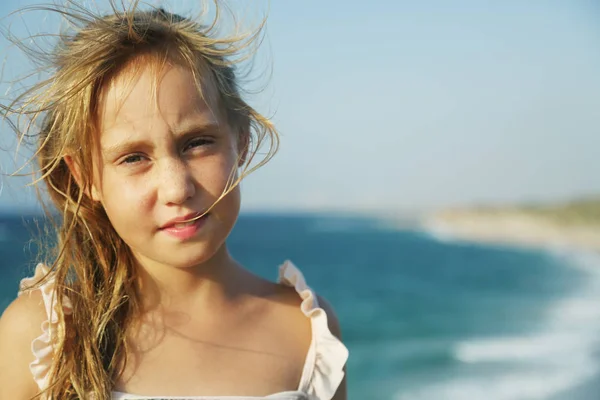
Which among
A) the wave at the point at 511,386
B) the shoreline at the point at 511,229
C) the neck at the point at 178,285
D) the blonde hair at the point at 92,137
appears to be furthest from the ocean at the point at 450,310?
the shoreline at the point at 511,229

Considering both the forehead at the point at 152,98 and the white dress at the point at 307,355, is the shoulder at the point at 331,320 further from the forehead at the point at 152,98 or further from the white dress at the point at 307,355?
the forehead at the point at 152,98

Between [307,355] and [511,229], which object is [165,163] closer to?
[307,355]

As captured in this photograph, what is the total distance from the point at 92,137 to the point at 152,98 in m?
0.16

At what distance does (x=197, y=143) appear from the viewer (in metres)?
1.37

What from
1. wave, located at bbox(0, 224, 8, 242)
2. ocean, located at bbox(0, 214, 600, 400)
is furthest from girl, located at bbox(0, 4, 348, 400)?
wave, located at bbox(0, 224, 8, 242)

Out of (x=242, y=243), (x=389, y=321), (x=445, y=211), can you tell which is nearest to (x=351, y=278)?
(x=389, y=321)

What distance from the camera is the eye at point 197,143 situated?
136 cm

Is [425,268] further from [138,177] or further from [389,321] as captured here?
[138,177]

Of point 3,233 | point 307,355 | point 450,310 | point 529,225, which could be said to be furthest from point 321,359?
point 529,225

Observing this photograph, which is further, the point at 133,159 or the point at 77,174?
the point at 77,174

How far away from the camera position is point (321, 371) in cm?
155

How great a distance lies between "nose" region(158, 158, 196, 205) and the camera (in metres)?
1.32

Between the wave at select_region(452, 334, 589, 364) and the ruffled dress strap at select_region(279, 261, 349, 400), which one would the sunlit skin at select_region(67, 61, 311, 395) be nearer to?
the ruffled dress strap at select_region(279, 261, 349, 400)

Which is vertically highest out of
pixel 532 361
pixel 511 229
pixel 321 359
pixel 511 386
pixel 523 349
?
pixel 511 229
